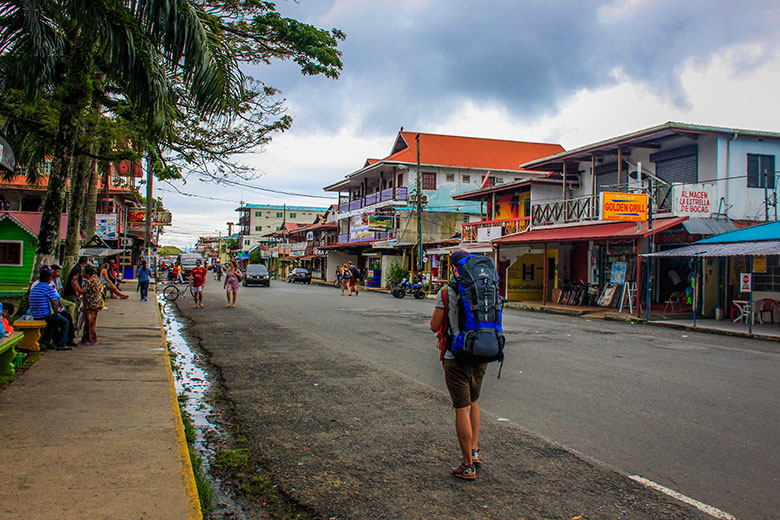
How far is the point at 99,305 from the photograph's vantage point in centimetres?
1070

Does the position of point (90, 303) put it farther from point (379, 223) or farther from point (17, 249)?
point (379, 223)

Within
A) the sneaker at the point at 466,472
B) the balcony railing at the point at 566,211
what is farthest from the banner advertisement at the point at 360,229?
the sneaker at the point at 466,472

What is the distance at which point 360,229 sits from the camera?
49281mm

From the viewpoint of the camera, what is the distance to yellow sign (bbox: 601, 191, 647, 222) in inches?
802

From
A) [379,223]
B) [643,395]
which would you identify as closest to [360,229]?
[379,223]

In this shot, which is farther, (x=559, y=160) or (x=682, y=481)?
(x=559, y=160)

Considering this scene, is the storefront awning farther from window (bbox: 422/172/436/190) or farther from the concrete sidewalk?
window (bbox: 422/172/436/190)

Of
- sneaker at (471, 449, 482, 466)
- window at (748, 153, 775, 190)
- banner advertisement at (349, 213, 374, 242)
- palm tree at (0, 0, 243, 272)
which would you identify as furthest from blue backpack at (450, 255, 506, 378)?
banner advertisement at (349, 213, 374, 242)

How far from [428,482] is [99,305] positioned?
26.8 ft

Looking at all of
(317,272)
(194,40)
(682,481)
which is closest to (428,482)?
(682,481)

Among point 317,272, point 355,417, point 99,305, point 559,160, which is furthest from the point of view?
point 317,272

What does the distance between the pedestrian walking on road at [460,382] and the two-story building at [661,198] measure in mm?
16625

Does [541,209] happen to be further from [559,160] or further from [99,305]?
[99,305]

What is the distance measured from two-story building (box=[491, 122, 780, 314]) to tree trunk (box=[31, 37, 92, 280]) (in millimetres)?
16196
